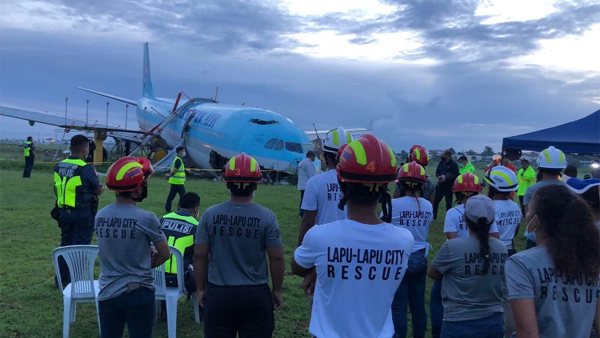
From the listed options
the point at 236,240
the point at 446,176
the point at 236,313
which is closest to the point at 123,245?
the point at 236,240

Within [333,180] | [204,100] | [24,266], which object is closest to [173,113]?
[204,100]

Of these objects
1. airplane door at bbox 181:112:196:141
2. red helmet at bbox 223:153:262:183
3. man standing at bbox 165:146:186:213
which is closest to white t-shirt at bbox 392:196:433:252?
red helmet at bbox 223:153:262:183

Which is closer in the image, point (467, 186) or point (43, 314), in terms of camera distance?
point (467, 186)

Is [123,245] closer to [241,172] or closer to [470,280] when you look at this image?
[241,172]

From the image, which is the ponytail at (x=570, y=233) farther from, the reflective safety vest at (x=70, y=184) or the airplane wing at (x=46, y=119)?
the airplane wing at (x=46, y=119)

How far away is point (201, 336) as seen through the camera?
5.14m

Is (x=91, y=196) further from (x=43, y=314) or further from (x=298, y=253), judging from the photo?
(x=298, y=253)

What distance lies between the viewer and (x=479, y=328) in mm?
3182

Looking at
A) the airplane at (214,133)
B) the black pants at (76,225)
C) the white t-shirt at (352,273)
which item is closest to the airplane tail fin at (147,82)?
the airplane at (214,133)

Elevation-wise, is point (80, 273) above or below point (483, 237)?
below

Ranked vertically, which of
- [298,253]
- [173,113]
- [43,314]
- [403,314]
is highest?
[173,113]

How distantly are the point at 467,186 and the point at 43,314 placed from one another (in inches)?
200

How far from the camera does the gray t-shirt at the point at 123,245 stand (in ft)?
11.3

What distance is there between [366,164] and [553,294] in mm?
1147
